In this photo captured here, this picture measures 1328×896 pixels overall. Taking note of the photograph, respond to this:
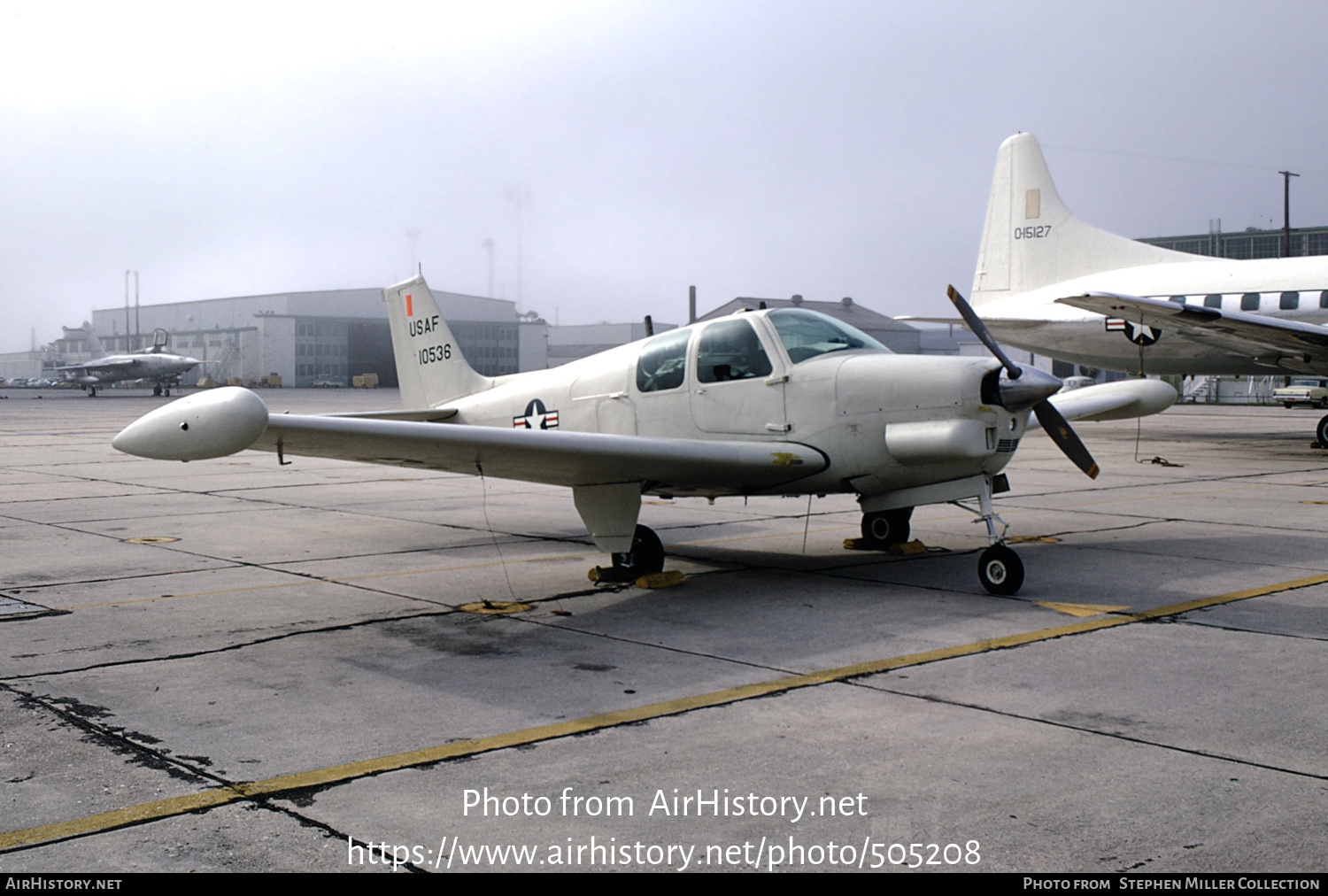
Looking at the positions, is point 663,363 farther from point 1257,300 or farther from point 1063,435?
point 1257,300

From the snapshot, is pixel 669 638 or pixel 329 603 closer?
pixel 669 638

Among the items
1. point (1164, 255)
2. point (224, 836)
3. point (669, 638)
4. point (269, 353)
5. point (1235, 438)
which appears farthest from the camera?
point (269, 353)

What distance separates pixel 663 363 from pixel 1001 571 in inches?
130

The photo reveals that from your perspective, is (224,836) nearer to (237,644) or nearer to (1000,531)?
(237,644)

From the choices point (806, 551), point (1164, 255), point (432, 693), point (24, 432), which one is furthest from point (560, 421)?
point (24, 432)

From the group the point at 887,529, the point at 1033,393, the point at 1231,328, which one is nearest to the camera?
the point at 1033,393

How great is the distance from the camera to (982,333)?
27.4ft

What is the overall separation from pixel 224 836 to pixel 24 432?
30.9 metres

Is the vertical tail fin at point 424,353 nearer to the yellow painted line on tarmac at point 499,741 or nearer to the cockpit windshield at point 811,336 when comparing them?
the cockpit windshield at point 811,336

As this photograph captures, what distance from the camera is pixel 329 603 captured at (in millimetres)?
7742

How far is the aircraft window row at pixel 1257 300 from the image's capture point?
2397cm

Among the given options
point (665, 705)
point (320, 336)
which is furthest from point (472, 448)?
point (320, 336)

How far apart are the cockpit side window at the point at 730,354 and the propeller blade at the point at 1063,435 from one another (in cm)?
215

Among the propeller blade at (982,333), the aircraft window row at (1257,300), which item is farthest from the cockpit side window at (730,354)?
the aircraft window row at (1257,300)
